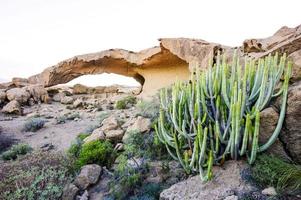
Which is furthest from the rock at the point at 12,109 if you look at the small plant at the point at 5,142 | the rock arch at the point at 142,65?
the small plant at the point at 5,142

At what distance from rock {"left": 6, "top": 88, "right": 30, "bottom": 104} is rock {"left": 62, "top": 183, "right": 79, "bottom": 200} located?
11556 mm

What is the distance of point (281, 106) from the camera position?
12.7 feet

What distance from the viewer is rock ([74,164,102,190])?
4832 mm

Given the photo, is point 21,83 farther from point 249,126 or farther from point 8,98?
point 249,126

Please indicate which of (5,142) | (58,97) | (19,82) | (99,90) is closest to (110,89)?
(99,90)

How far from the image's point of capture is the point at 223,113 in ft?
13.4

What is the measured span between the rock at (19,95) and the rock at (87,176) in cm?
1134

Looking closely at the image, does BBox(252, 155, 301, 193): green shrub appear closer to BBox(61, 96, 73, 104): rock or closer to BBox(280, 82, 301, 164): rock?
BBox(280, 82, 301, 164): rock

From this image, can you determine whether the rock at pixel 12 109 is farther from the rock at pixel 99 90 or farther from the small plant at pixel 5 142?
the rock at pixel 99 90

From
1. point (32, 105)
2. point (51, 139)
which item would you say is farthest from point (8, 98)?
point (51, 139)

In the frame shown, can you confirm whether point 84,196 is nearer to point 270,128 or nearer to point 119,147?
point 119,147

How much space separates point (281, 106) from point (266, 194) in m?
1.21

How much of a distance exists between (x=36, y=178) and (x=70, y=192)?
0.92m

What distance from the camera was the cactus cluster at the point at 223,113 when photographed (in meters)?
3.71
